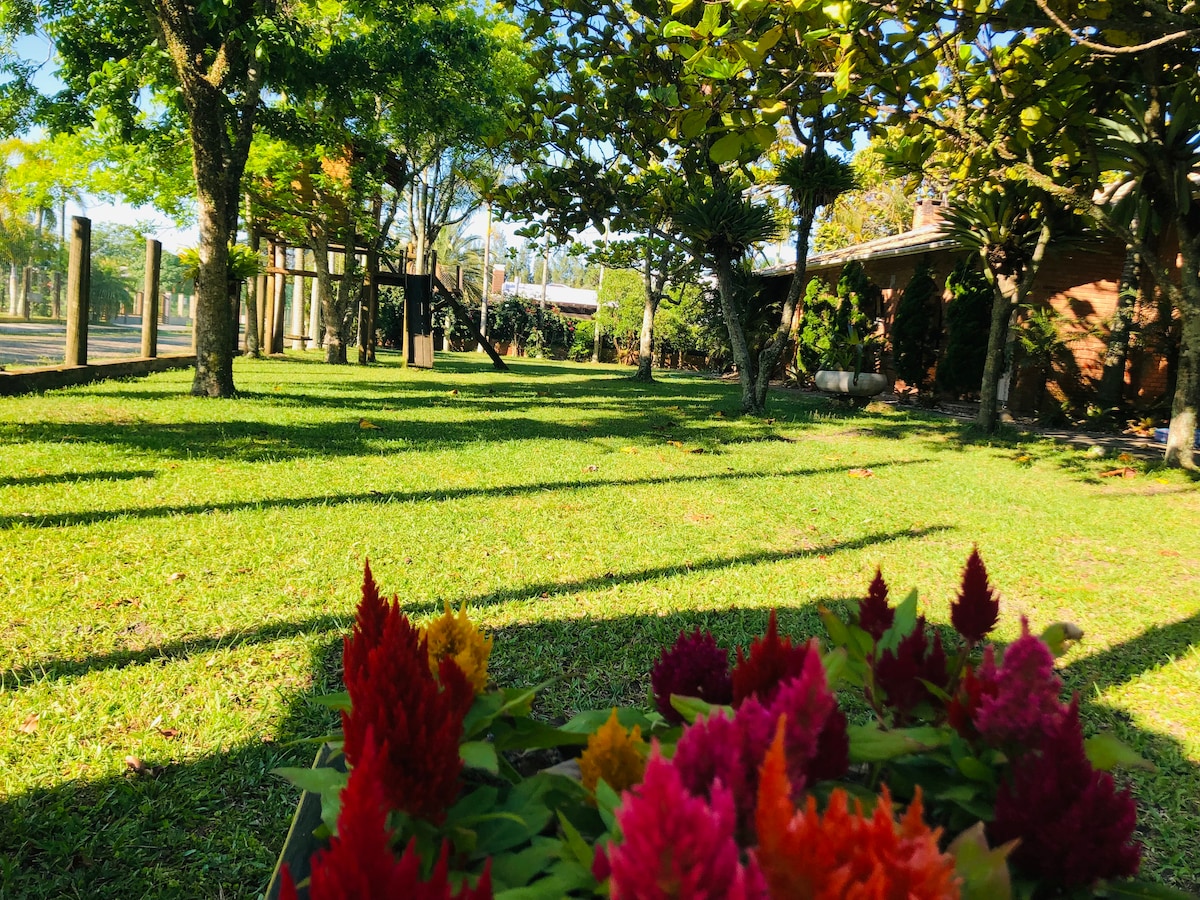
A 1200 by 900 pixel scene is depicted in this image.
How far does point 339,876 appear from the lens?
54 cm

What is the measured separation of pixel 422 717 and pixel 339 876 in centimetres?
29

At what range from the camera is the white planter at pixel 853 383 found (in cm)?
1350

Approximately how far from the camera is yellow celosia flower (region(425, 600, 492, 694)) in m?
1.11

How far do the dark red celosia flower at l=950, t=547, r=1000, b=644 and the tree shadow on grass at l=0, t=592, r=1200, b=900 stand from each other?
1.13 metres

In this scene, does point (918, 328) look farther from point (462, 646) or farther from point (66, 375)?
point (462, 646)

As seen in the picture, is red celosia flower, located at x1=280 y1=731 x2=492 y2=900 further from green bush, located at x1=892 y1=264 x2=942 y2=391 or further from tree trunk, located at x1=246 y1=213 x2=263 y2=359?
tree trunk, located at x1=246 y1=213 x2=263 y2=359

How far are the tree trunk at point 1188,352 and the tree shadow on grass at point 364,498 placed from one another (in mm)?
3810

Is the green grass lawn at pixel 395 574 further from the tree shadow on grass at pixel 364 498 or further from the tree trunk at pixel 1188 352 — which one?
the tree trunk at pixel 1188 352

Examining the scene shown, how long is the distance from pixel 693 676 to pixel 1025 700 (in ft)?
1.41

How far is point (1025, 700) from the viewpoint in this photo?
848mm

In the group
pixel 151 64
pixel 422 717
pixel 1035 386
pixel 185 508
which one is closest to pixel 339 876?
pixel 422 717

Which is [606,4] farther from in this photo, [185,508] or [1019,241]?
[1019,241]

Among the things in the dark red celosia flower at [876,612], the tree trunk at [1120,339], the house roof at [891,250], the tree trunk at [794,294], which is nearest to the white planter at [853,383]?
the tree trunk at [794,294]

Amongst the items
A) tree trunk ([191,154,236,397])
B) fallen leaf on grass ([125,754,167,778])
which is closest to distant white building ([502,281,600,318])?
tree trunk ([191,154,236,397])
